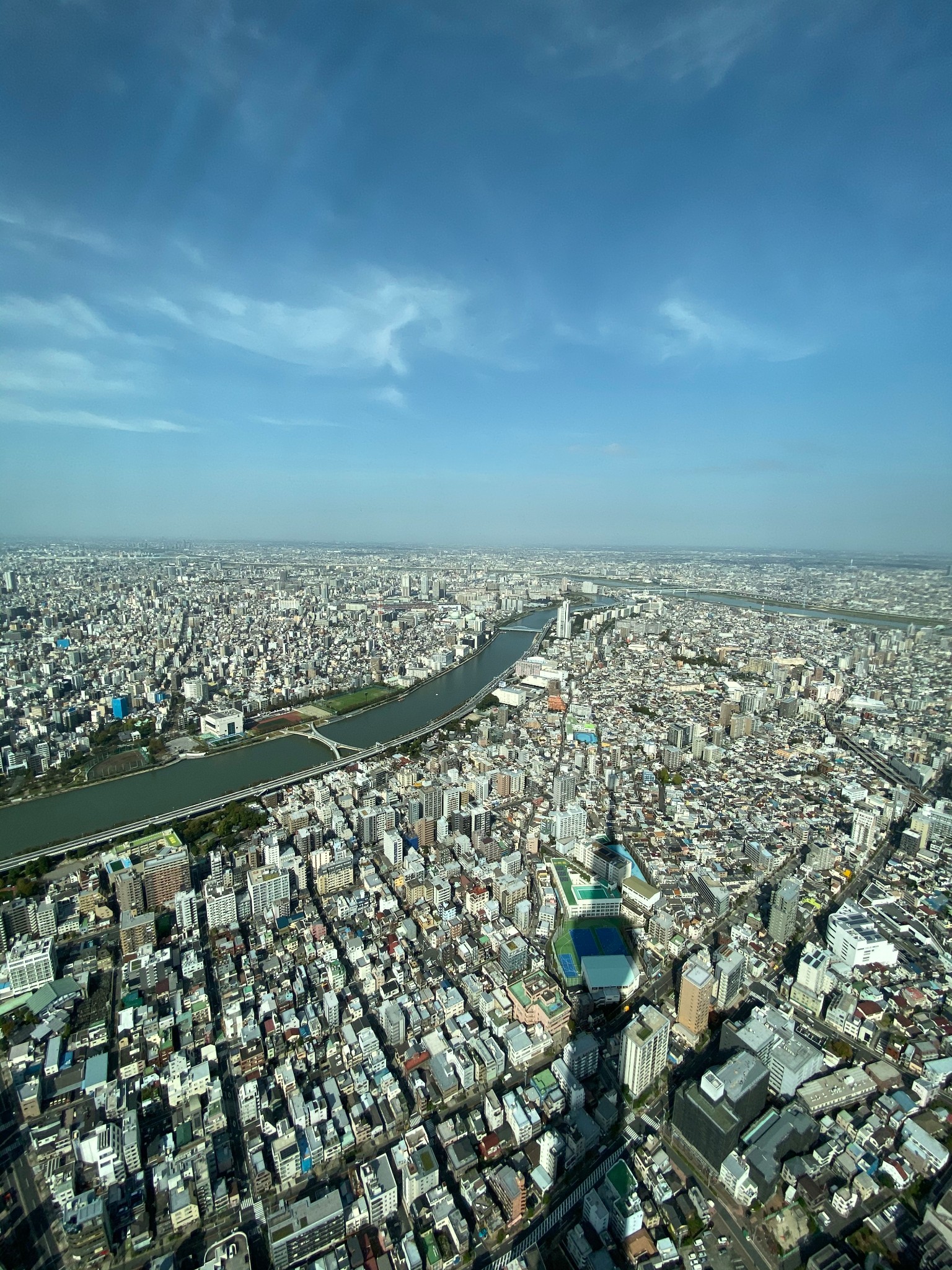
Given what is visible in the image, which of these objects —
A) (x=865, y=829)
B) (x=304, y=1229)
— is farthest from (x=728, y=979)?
(x=865, y=829)

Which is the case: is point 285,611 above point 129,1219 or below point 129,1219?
above

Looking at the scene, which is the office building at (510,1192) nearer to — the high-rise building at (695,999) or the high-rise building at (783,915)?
the high-rise building at (695,999)

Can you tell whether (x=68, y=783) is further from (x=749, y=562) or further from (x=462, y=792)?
(x=749, y=562)

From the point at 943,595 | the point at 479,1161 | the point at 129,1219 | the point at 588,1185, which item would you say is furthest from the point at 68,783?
the point at 943,595

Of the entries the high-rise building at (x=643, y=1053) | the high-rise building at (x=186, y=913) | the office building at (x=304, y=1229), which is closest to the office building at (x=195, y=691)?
the high-rise building at (x=186, y=913)

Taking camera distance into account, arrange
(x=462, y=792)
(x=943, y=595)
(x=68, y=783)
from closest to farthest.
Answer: (x=462, y=792), (x=68, y=783), (x=943, y=595)

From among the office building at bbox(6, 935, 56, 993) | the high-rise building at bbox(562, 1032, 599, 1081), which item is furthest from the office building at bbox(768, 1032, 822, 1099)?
the office building at bbox(6, 935, 56, 993)
